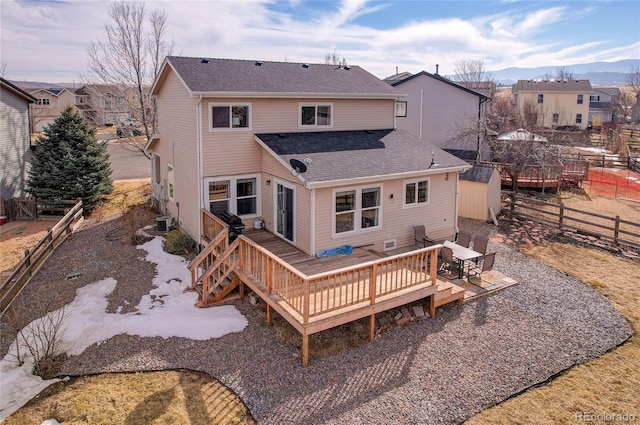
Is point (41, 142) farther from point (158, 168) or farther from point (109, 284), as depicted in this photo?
point (109, 284)

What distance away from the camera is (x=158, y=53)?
85.7 feet

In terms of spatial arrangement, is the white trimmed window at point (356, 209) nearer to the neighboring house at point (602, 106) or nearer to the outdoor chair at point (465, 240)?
the outdoor chair at point (465, 240)

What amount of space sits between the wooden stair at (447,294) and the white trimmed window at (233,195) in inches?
274

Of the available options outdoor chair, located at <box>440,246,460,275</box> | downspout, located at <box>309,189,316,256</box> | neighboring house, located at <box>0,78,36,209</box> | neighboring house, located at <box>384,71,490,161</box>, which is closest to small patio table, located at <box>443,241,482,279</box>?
outdoor chair, located at <box>440,246,460,275</box>

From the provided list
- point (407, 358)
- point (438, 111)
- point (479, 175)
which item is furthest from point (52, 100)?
point (407, 358)

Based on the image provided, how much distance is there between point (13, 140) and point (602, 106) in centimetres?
7752

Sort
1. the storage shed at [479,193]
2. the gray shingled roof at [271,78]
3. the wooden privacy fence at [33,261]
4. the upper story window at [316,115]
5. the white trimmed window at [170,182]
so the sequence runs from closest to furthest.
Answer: the wooden privacy fence at [33,261] < the gray shingled roof at [271,78] < the upper story window at [316,115] < the white trimmed window at [170,182] < the storage shed at [479,193]

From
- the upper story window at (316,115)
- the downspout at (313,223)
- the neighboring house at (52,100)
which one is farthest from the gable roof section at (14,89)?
the neighboring house at (52,100)

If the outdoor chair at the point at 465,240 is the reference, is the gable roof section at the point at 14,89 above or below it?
above

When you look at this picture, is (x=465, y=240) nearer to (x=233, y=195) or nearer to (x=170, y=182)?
(x=233, y=195)

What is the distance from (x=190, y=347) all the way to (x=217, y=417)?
7.69ft

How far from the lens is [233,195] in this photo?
1489 cm

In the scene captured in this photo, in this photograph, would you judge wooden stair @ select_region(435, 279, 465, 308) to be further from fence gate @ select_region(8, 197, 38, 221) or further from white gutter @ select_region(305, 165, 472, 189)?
fence gate @ select_region(8, 197, 38, 221)

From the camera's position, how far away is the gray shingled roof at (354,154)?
43.0 feet
